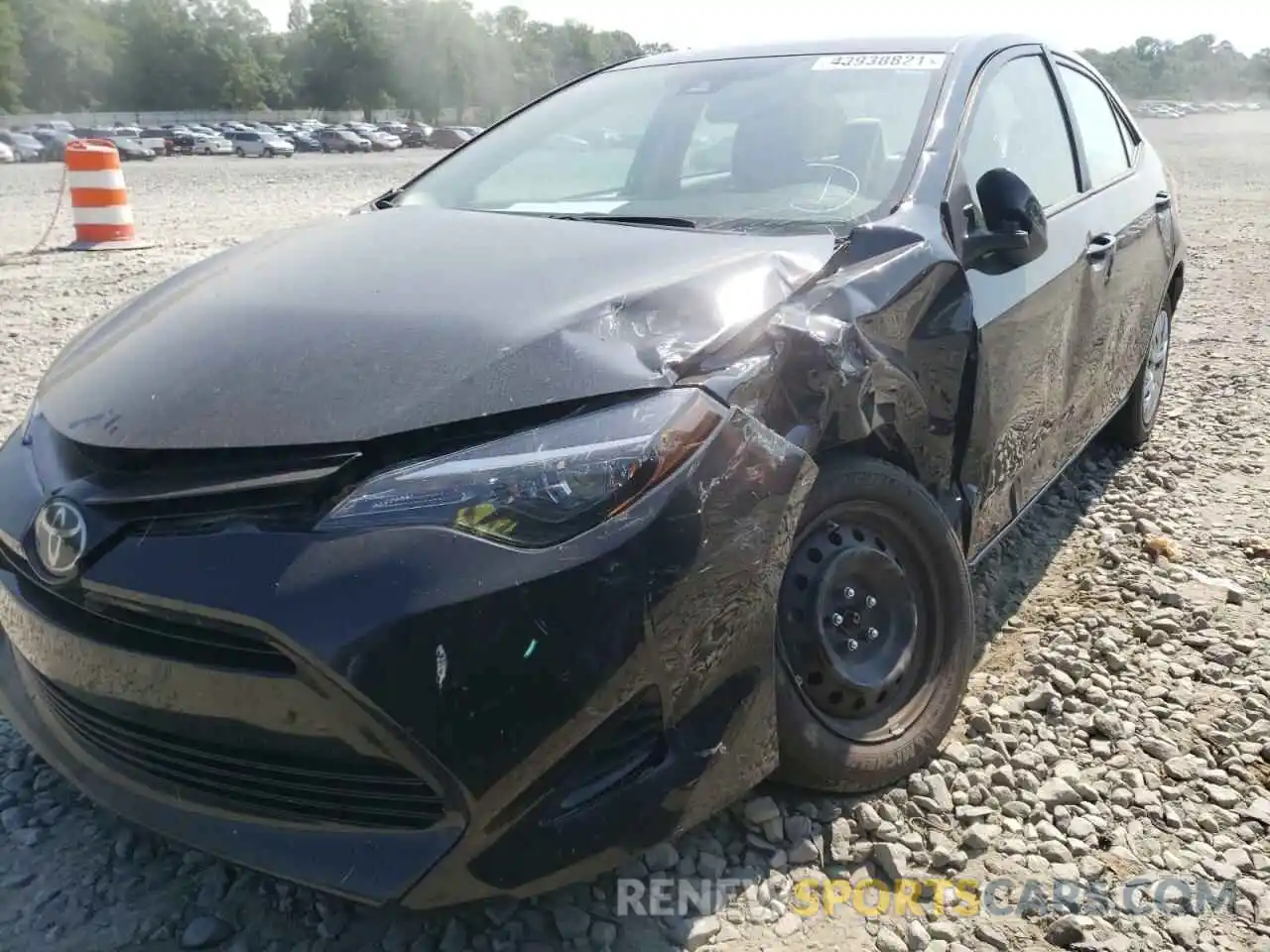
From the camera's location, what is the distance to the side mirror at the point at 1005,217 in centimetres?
256

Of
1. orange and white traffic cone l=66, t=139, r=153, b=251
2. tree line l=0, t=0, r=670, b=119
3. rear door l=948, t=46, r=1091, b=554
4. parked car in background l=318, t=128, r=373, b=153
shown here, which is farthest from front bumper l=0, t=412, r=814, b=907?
tree line l=0, t=0, r=670, b=119

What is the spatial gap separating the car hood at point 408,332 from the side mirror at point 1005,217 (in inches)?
19.2

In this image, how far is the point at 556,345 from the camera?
1.85m

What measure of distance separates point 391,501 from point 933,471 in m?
1.34

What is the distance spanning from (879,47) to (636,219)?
1.06 metres

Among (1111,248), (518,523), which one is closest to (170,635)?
(518,523)

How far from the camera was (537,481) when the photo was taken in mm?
1654

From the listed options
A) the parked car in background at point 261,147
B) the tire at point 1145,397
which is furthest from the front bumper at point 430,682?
the parked car in background at point 261,147

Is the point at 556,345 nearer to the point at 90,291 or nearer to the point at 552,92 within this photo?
the point at 552,92

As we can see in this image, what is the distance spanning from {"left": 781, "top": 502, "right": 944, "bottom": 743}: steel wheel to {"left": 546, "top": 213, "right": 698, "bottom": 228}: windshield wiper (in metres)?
0.83

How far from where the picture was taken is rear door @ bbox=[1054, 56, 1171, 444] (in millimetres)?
3445

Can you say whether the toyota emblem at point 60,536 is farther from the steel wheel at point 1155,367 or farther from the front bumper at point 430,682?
the steel wheel at point 1155,367

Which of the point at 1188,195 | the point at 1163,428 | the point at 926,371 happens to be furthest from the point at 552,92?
the point at 1188,195

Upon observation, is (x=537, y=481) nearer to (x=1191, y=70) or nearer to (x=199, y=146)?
(x=199, y=146)
